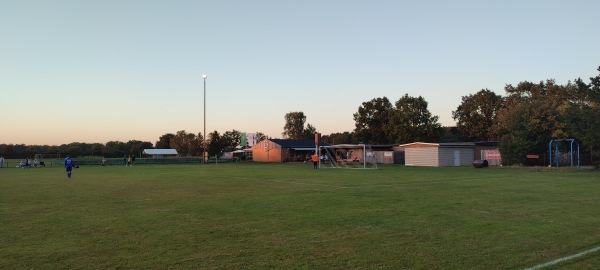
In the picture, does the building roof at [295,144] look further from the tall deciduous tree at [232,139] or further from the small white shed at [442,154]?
the tall deciduous tree at [232,139]

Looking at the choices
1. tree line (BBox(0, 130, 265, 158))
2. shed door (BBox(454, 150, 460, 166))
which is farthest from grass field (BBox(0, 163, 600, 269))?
tree line (BBox(0, 130, 265, 158))

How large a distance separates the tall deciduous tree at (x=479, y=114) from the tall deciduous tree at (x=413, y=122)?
17.9 feet

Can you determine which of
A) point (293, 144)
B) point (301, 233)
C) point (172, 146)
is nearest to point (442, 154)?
point (293, 144)

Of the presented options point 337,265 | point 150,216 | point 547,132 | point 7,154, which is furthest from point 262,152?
point 337,265

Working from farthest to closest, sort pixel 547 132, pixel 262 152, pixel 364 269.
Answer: pixel 262 152
pixel 547 132
pixel 364 269

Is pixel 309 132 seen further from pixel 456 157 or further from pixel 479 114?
pixel 456 157

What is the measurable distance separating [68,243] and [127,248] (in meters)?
1.36

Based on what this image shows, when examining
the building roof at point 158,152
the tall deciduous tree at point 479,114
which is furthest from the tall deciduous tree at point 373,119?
the building roof at point 158,152

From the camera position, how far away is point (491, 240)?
840 centimetres

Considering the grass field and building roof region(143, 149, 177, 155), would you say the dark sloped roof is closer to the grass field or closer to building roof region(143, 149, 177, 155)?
building roof region(143, 149, 177, 155)

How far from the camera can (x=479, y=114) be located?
250 feet

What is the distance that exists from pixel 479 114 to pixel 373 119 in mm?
18414

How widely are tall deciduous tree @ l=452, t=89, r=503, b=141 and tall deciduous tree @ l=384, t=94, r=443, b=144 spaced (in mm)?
5448

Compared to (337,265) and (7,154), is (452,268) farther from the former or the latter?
(7,154)
